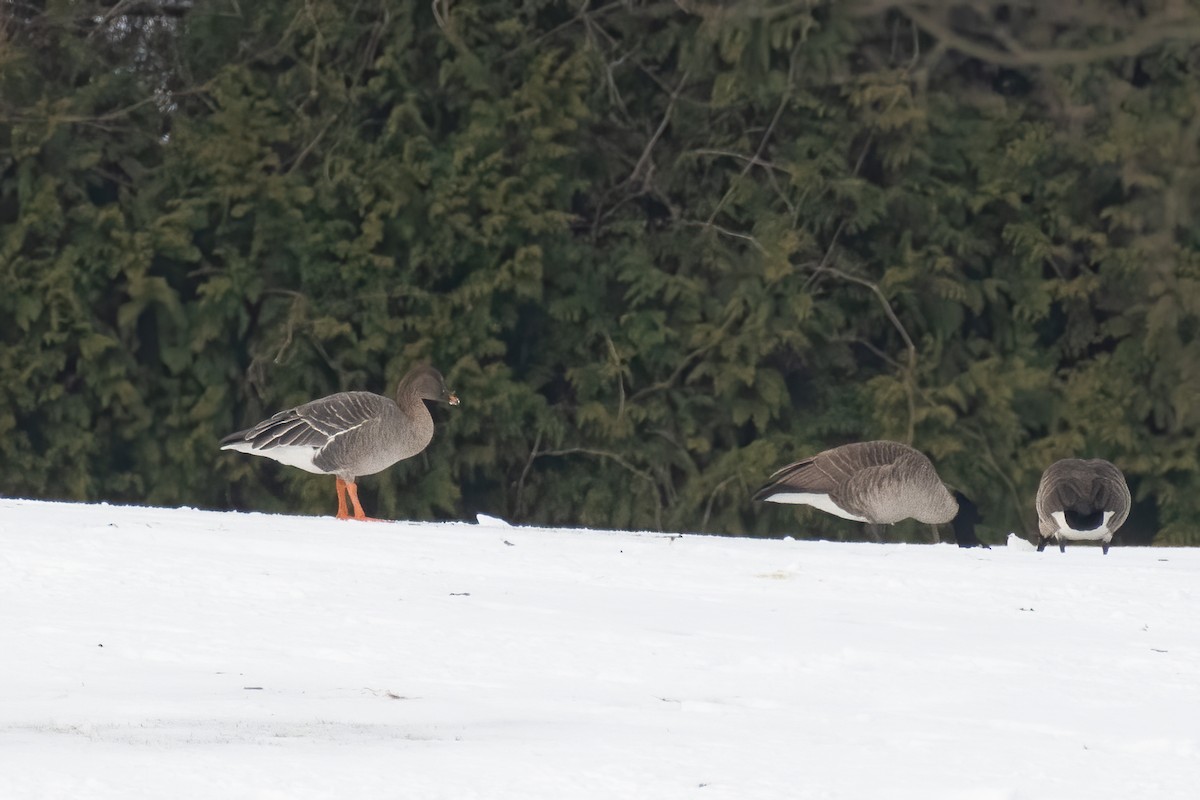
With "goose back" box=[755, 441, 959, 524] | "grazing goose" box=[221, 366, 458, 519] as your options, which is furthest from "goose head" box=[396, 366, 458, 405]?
"goose back" box=[755, 441, 959, 524]

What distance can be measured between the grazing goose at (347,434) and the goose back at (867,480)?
2100mm

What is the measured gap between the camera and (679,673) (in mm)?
5184

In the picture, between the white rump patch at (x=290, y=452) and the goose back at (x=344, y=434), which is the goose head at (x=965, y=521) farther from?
the white rump patch at (x=290, y=452)

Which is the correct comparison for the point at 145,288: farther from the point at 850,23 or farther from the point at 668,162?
the point at 850,23

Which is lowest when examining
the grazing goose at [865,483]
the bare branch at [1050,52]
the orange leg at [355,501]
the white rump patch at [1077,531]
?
the orange leg at [355,501]

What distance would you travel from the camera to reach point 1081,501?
9555mm

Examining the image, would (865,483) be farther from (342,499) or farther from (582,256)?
(342,499)

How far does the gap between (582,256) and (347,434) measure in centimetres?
243

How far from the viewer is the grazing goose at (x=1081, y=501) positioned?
31.4 feet

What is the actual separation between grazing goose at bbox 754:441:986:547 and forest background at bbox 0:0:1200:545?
2.38 feet

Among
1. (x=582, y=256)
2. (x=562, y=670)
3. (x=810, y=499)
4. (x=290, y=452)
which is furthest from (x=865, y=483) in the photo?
(x=562, y=670)

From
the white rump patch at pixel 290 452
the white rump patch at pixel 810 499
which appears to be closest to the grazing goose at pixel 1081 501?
the white rump patch at pixel 810 499

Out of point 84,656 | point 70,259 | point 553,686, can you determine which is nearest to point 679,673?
point 553,686

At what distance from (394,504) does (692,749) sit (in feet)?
23.3
